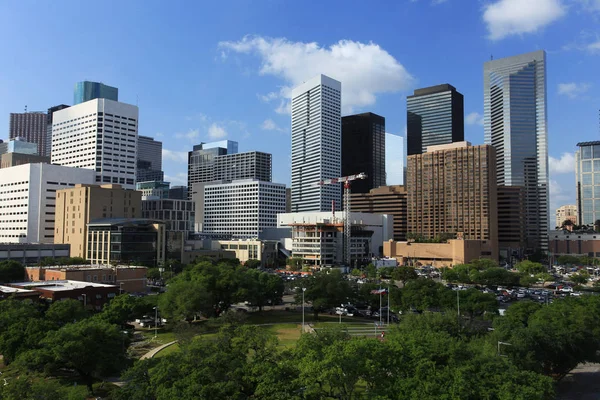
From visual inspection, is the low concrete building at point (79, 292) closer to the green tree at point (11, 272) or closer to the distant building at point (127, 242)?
the green tree at point (11, 272)

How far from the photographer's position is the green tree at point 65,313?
166ft

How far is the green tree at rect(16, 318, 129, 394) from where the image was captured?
122ft

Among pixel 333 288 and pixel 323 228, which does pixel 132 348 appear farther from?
pixel 323 228

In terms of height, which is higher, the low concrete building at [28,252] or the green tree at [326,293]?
the low concrete building at [28,252]

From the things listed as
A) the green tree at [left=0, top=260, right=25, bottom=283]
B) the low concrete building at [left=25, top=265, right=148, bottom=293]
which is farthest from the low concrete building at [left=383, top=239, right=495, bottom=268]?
the green tree at [left=0, top=260, right=25, bottom=283]

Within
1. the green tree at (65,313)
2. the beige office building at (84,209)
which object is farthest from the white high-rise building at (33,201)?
the green tree at (65,313)

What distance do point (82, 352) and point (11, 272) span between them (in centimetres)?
6479

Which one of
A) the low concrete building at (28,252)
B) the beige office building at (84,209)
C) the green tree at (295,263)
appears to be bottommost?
the green tree at (295,263)

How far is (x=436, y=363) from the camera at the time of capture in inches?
1273

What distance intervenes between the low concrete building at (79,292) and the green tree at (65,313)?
33.1 ft

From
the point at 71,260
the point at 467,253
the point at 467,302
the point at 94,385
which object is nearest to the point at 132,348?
the point at 94,385

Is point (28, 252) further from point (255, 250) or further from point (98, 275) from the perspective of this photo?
point (255, 250)

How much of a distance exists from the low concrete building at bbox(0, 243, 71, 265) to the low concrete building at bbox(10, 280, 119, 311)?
54.1 m

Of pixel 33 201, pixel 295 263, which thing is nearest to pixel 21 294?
pixel 295 263
